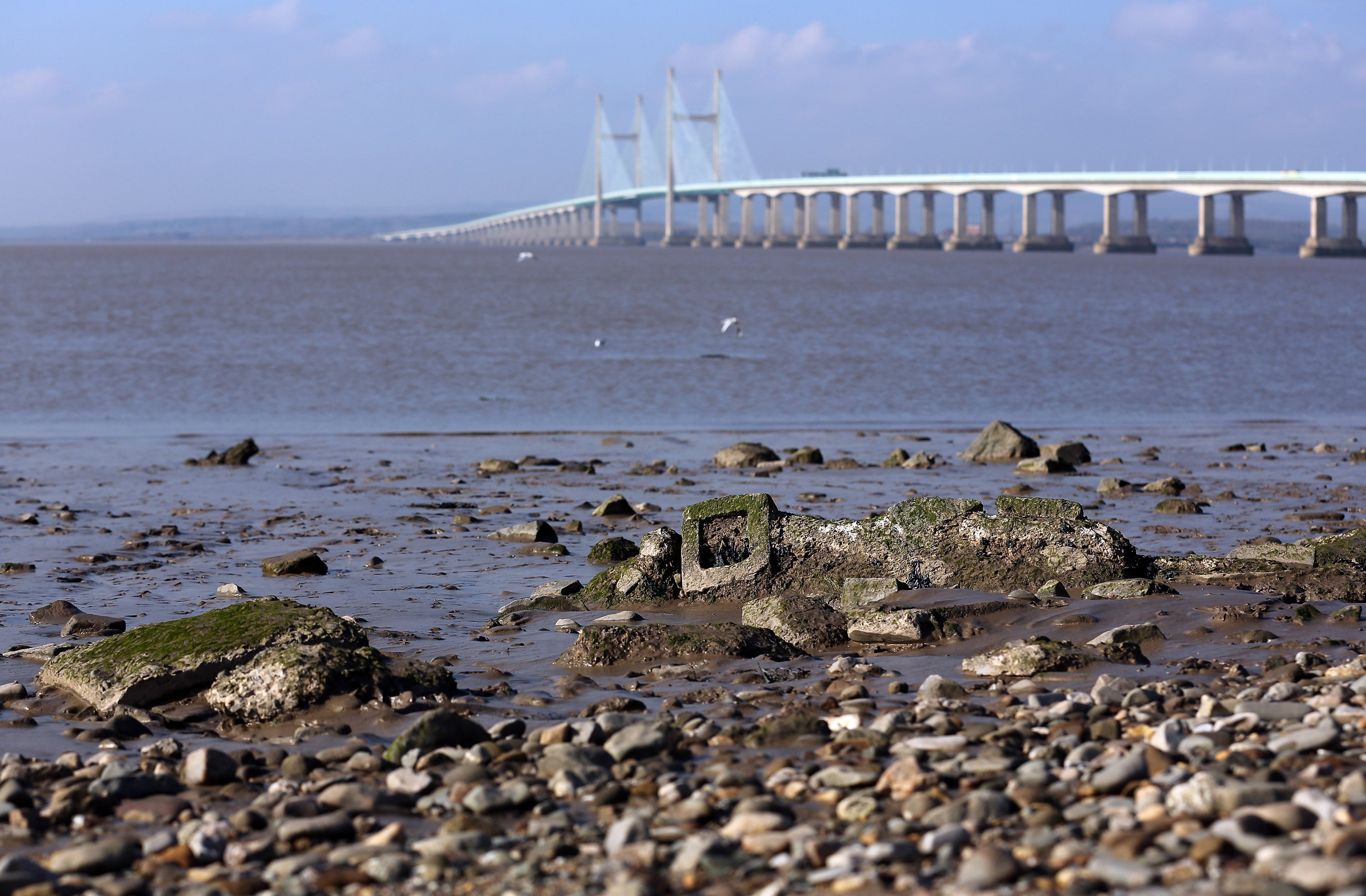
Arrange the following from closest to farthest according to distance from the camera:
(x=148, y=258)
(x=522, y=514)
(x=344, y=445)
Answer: (x=522, y=514) → (x=344, y=445) → (x=148, y=258)

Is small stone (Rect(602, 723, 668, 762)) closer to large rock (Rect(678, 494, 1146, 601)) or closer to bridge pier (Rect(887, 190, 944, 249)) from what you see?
large rock (Rect(678, 494, 1146, 601))

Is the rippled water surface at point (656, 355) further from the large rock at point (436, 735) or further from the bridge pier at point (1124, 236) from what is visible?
the bridge pier at point (1124, 236)

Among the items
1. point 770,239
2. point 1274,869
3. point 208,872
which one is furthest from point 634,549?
point 770,239

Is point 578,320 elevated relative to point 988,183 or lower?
lower

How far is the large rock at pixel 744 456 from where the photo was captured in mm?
14102

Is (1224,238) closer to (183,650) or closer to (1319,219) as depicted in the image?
(1319,219)

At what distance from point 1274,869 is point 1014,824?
77 centimetres

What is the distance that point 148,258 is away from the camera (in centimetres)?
11731

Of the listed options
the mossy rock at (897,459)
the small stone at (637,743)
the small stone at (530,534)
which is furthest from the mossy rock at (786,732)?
the mossy rock at (897,459)

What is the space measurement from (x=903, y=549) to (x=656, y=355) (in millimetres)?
23041

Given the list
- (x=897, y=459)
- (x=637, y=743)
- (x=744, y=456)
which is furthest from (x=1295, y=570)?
(x=744, y=456)

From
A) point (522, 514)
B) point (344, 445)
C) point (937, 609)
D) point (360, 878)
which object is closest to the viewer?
point (360, 878)

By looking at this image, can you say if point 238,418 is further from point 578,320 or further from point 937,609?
point 578,320

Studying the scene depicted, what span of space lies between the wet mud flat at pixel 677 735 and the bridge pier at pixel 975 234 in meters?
119
